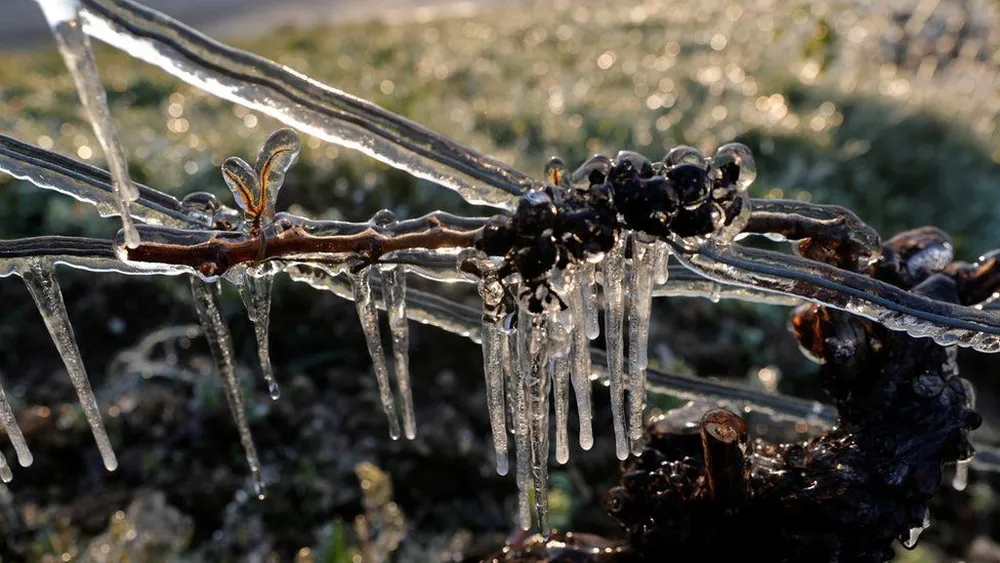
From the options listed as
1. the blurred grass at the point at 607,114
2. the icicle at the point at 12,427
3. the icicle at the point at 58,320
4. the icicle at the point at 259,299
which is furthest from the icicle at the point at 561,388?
the blurred grass at the point at 607,114

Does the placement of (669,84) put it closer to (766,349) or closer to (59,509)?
(766,349)

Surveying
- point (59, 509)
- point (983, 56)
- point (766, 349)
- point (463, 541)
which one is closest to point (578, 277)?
point (463, 541)

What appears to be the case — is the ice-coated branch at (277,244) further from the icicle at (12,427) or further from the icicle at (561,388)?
the icicle at (12,427)

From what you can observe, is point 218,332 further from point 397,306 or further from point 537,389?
point 537,389

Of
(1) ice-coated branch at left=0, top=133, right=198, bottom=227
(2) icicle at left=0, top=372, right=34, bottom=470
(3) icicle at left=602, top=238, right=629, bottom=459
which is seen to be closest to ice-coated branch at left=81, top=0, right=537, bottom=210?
(3) icicle at left=602, top=238, right=629, bottom=459

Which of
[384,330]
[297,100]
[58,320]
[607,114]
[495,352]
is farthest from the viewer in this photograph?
[607,114]

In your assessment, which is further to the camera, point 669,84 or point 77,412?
point 669,84

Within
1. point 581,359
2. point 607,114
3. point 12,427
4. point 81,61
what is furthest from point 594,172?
point 607,114

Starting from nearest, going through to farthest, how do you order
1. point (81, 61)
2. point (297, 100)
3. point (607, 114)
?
1. point (81, 61)
2. point (297, 100)
3. point (607, 114)
